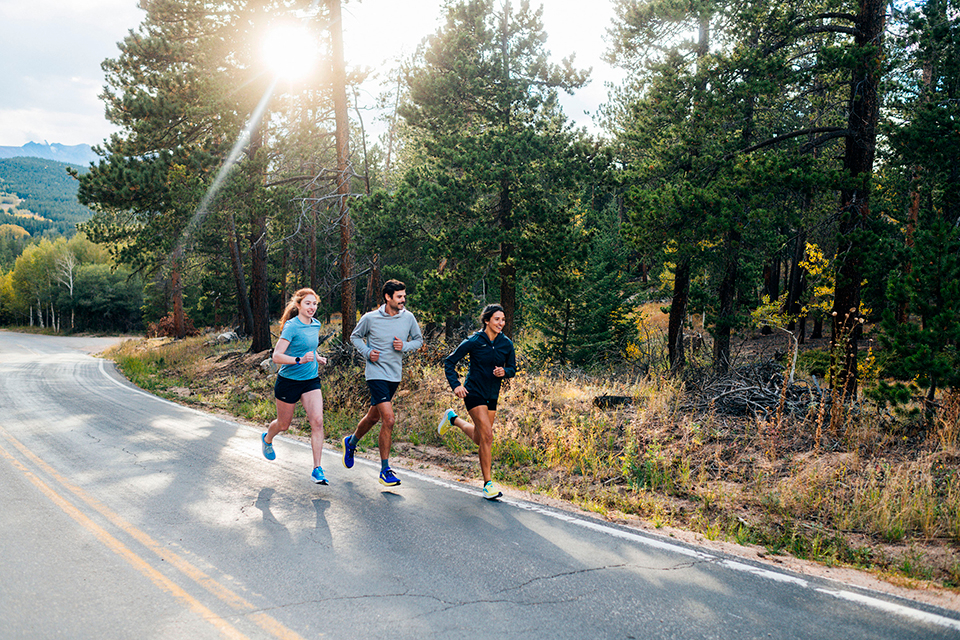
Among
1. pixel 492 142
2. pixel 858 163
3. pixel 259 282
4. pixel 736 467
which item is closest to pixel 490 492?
pixel 736 467

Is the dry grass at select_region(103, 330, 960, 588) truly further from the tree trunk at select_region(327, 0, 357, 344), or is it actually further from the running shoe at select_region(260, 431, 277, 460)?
the tree trunk at select_region(327, 0, 357, 344)

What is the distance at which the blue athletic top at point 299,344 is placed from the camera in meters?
6.08

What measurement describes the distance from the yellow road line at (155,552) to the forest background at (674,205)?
3.70 m

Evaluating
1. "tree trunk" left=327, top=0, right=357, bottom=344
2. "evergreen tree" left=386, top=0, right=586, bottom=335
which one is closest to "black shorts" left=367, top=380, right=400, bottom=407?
"tree trunk" left=327, top=0, right=357, bottom=344

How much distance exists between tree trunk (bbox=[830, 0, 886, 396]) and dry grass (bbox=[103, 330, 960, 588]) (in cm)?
346

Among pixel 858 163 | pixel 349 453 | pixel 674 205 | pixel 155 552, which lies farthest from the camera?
pixel 674 205

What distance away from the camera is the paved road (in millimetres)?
3359

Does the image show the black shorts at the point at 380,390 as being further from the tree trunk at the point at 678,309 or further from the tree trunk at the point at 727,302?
the tree trunk at the point at 727,302

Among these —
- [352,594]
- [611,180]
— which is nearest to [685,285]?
[611,180]

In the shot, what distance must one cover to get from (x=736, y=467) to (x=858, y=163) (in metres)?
7.57

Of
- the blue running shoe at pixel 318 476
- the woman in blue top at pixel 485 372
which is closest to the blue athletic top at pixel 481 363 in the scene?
the woman in blue top at pixel 485 372

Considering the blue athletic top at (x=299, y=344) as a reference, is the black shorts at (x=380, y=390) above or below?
below

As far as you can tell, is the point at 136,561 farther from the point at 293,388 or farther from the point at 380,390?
the point at 380,390

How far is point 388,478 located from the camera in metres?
6.21
